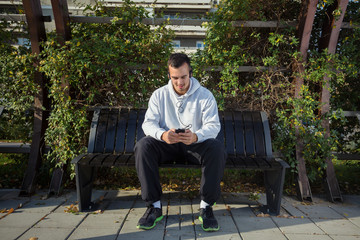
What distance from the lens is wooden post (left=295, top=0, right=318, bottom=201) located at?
3.56 meters

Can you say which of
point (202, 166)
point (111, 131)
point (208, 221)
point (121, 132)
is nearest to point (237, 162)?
point (202, 166)

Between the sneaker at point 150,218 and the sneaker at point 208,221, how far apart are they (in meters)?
0.41

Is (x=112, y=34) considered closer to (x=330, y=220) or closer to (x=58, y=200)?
(x=58, y=200)

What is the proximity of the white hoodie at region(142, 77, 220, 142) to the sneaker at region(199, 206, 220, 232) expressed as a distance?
0.80 metres

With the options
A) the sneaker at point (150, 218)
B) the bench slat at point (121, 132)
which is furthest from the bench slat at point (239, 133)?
the bench slat at point (121, 132)

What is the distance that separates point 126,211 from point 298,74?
264 centimetres

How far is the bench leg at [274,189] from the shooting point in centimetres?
295

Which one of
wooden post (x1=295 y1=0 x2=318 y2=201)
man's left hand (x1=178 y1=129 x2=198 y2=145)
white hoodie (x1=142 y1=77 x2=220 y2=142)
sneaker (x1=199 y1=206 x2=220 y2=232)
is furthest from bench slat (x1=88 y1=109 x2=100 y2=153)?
wooden post (x1=295 y1=0 x2=318 y2=201)

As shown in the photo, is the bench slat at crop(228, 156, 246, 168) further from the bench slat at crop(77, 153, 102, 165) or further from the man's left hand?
A: the bench slat at crop(77, 153, 102, 165)

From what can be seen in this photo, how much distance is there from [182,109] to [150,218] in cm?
112

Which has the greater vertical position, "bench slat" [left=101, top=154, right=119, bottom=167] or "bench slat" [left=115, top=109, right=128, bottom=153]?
"bench slat" [left=115, top=109, right=128, bottom=153]

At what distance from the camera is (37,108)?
3.73 meters

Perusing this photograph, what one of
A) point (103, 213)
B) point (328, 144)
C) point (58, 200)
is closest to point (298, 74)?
point (328, 144)

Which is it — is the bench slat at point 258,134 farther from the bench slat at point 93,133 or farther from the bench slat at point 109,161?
the bench slat at point 93,133
